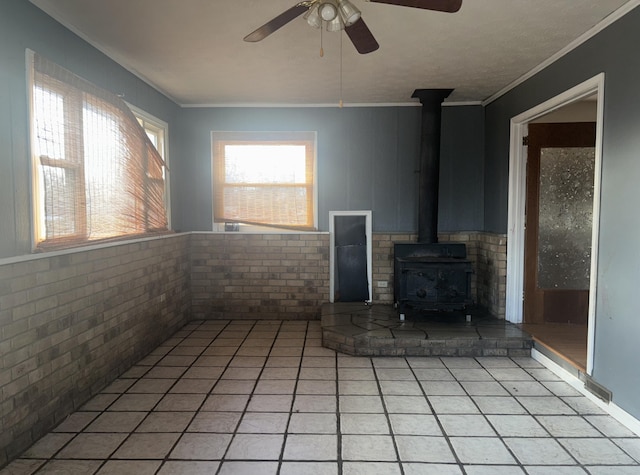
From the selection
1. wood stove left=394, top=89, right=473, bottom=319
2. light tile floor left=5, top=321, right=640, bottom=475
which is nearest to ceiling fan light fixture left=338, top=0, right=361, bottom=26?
light tile floor left=5, top=321, right=640, bottom=475

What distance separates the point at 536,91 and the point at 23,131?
4.09 meters

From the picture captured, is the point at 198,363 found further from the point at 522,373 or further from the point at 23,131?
the point at 522,373

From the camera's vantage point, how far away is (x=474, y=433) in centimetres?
244

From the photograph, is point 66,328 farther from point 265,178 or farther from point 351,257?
point 351,257

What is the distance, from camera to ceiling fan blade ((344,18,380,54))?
7.27 ft

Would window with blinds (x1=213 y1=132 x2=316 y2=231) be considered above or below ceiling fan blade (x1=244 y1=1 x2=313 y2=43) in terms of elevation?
→ below

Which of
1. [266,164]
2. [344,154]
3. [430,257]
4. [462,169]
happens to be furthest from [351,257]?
[462,169]

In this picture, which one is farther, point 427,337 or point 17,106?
point 427,337

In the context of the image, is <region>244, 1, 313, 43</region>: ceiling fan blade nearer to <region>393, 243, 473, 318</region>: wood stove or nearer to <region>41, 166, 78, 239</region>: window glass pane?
<region>41, 166, 78, 239</region>: window glass pane

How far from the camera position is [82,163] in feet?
9.55

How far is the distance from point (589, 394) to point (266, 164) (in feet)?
13.0

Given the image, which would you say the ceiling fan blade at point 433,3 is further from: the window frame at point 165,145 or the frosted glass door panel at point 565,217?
the window frame at point 165,145

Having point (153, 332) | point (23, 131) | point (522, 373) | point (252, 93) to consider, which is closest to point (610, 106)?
point (522, 373)

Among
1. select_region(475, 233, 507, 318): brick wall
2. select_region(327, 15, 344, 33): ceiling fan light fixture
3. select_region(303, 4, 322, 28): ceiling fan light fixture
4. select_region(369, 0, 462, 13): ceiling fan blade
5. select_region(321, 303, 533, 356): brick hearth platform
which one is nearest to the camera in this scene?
select_region(369, 0, 462, 13): ceiling fan blade
